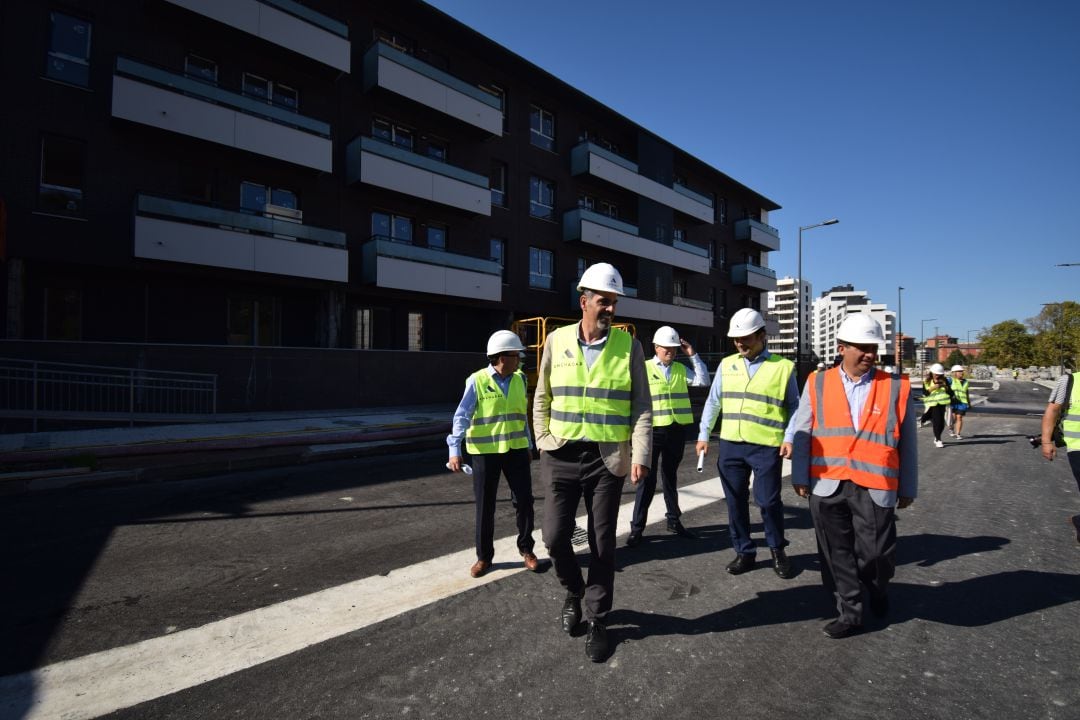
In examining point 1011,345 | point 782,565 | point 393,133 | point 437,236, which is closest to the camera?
point 782,565

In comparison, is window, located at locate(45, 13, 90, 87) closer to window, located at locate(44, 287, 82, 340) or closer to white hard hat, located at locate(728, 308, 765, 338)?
window, located at locate(44, 287, 82, 340)

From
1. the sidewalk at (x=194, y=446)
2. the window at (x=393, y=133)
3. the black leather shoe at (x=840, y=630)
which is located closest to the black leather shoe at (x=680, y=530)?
the black leather shoe at (x=840, y=630)

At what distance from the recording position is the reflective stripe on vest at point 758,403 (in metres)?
4.21

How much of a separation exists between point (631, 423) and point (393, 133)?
20104 millimetres

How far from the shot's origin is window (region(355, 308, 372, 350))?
19.3 metres

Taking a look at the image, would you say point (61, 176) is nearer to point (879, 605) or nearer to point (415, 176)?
point (415, 176)

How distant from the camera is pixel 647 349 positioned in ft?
91.7

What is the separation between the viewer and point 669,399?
5.33m

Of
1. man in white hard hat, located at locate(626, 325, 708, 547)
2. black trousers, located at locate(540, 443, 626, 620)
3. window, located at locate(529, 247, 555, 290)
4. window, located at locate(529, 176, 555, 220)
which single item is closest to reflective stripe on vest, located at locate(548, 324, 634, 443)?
black trousers, located at locate(540, 443, 626, 620)

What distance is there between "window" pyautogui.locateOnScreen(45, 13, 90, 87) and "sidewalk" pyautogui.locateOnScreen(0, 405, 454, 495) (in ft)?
30.8

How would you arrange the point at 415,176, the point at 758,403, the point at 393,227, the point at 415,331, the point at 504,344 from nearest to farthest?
the point at 758,403 < the point at 504,344 < the point at 415,176 < the point at 393,227 < the point at 415,331

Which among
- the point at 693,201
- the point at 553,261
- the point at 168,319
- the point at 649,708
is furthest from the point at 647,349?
the point at 649,708

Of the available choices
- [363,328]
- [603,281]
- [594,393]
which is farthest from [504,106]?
[594,393]

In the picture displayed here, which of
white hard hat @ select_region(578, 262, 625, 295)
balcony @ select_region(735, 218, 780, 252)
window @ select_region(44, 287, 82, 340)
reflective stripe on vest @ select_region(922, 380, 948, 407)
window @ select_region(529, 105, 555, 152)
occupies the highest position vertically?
window @ select_region(529, 105, 555, 152)
